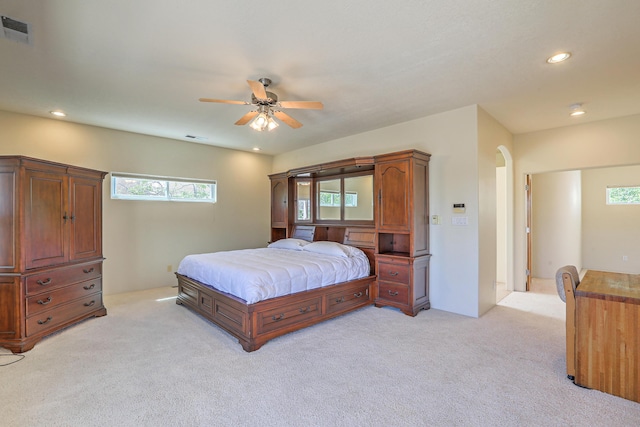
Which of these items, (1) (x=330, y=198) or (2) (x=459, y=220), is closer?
(2) (x=459, y=220)

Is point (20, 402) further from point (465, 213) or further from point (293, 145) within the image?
point (293, 145)

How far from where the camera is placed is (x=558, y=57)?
8.45 ft

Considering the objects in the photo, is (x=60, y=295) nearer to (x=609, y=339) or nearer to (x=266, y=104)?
(x=266, y=104)

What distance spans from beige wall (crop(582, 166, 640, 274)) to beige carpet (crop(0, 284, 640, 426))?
4.61 m

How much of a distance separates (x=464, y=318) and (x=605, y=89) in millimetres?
3039

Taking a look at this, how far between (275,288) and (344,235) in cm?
221

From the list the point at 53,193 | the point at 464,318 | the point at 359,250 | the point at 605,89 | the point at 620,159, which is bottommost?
the point at 464,318

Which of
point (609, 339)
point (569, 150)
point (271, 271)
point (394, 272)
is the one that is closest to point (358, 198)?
point (394, 272)

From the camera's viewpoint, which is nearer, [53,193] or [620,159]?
[53,193]

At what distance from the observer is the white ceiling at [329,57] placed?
2.01 m

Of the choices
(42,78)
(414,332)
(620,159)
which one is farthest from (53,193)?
(620,159)

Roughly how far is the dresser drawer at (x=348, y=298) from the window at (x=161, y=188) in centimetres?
354

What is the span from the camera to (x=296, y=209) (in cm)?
587

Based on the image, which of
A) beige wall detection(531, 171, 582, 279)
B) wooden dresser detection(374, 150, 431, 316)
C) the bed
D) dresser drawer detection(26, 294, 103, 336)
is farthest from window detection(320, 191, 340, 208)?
beige wall detection(531, 171, 582, 279)
